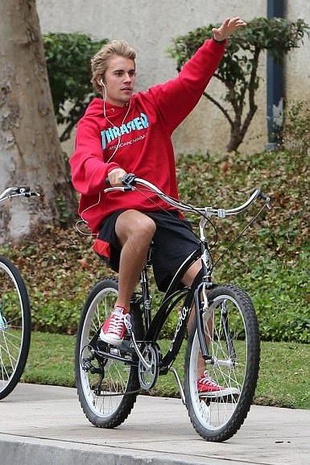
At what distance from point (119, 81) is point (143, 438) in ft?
5.91

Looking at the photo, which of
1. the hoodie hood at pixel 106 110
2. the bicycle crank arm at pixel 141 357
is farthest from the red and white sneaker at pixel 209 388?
the hoodie hood at pixel 106 110

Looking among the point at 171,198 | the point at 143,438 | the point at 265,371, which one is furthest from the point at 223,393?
the point at 265,371

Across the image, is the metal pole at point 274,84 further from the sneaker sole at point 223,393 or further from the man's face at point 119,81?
the sneaker sole at point 223,393

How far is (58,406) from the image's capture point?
8031 mm

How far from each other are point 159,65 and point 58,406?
10262mm

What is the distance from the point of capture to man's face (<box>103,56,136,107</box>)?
23.4ft

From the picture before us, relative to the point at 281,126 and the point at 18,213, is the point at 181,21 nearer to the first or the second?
the point at 281,126

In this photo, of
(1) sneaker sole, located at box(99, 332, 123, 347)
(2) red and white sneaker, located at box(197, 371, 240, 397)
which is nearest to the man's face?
(1) sneaker sole, located at box(99, 332, 123, 347)

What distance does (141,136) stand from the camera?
7.07 meters

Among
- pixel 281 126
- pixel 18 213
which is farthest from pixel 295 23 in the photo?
pixel 18 213

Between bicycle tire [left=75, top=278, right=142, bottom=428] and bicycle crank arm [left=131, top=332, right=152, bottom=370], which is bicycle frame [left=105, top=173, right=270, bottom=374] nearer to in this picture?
bicycle crank arm [left=131, top=332, right=152, bottom=370]

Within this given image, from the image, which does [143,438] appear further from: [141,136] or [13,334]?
[13,334]

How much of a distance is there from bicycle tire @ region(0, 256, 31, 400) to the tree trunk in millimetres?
5226

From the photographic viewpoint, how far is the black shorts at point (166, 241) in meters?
6.86
